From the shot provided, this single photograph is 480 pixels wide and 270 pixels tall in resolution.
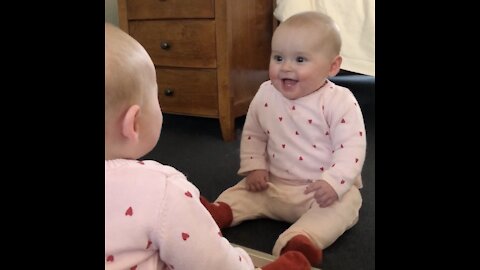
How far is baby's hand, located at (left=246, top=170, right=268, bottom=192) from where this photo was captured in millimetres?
979

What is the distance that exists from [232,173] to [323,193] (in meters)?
0.41

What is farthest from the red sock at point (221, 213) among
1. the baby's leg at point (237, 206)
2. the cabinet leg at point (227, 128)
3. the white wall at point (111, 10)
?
the white wall at point (111, 10)

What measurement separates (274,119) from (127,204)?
57cm

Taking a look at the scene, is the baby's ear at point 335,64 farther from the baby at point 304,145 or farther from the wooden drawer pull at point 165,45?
the wooden drawer pull at point 165,45

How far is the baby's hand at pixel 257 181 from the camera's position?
3.21 feet

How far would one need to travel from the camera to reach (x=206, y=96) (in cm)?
158

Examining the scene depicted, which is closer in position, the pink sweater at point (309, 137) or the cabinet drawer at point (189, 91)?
the pink sweater at point (309, 137)

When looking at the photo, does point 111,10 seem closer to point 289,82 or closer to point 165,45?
point 165,45

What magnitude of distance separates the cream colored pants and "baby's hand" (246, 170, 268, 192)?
0.01m

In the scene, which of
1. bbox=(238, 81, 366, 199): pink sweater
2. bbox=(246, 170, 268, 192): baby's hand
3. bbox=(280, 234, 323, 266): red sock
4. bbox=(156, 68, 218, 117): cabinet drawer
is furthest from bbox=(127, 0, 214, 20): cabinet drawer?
bbox=(280, 234, 323, 266): red sock

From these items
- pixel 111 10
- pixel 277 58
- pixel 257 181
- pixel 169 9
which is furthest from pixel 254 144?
pixel 111 10

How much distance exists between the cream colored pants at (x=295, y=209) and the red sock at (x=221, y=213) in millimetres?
18
